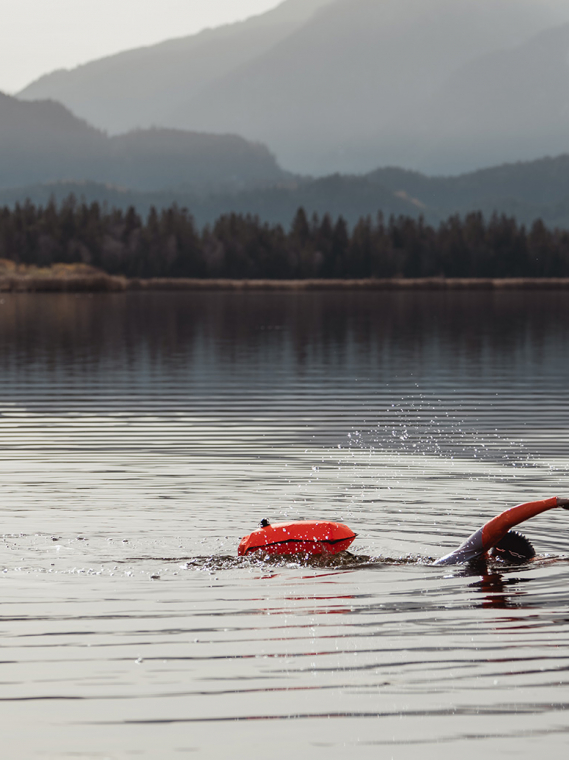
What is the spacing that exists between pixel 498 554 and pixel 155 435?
13615mm

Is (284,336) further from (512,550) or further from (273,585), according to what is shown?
(273,585)

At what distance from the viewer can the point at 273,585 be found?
46.3ft

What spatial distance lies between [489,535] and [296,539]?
93.9 inches

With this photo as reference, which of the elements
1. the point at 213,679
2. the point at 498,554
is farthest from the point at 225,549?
the point at 213,679

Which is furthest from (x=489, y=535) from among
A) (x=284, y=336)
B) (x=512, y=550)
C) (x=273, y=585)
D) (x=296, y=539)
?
(x=284, y=336)

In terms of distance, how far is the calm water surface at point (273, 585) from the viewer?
930cm

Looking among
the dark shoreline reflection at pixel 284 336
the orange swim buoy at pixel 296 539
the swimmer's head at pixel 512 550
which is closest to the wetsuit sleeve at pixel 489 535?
the swimmer's head at pixel 512 550

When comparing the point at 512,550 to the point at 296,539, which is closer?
the point at 296,539

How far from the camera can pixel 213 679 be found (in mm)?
10422

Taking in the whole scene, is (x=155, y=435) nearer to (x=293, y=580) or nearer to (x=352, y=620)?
(x=293, y=580)

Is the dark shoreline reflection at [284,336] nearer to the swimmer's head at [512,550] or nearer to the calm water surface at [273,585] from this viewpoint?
the calm water surface at [273,585]

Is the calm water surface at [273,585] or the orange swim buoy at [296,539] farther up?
the orange swim buoy at [296,539]

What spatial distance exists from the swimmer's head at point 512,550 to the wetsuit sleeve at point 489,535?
229 mm

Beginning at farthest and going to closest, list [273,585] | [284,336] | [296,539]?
1. [284,336]
2. [296,539]
3. [273,585]
